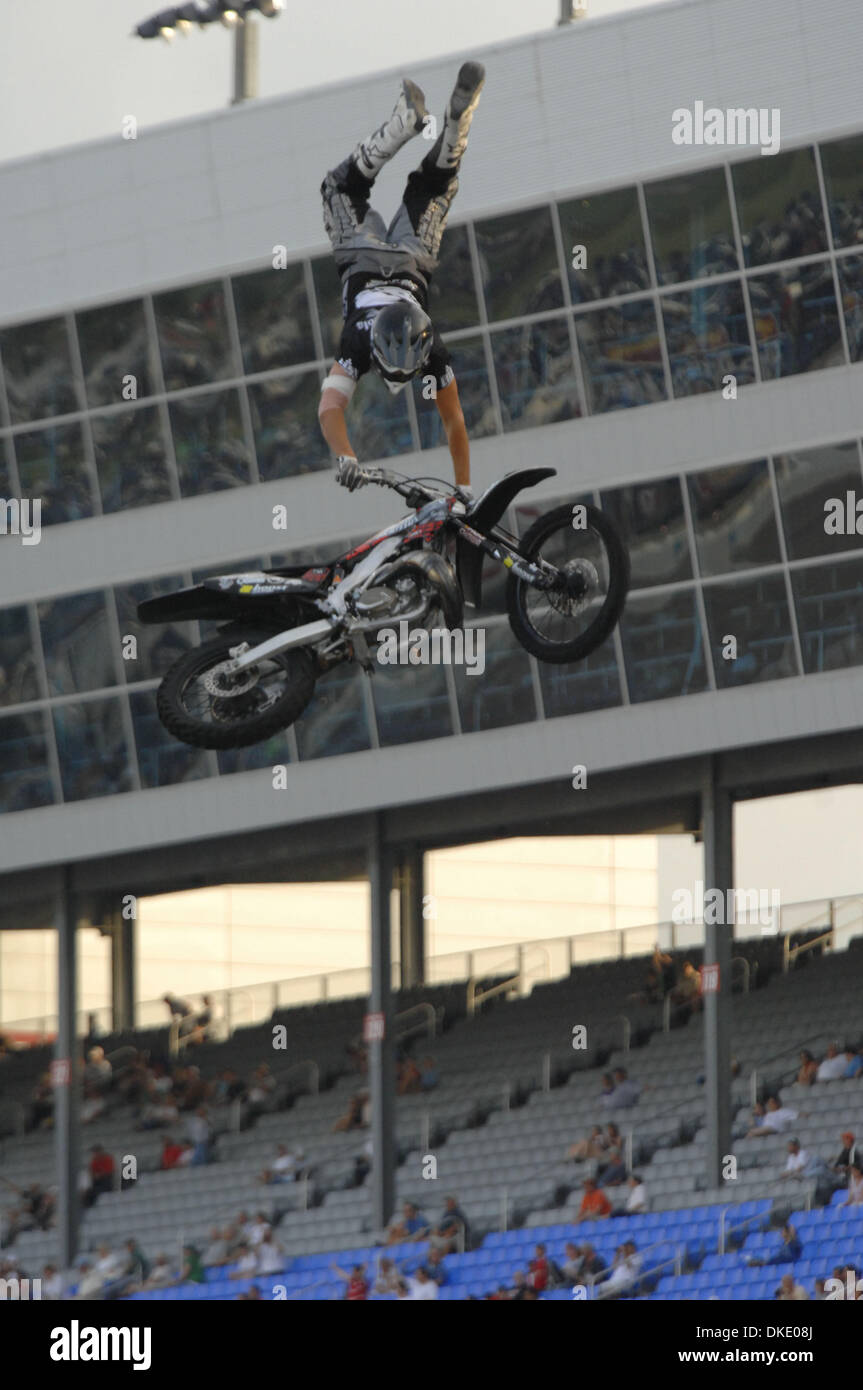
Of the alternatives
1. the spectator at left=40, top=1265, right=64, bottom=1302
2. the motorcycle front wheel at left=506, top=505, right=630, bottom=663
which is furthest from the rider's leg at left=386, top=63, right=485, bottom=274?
the spectator at left=40, top=1265, right=64, bottom=1302

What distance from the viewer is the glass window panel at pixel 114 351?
34375 millimetres

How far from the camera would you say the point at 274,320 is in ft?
110

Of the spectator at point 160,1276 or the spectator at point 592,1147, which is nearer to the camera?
the spectator at point 592,1147

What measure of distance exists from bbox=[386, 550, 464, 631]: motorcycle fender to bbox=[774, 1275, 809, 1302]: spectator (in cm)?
977

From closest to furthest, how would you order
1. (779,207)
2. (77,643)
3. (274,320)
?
(779,207)
(274,320)
(77,643)

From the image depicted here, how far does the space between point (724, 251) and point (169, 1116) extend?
13544 millimetres

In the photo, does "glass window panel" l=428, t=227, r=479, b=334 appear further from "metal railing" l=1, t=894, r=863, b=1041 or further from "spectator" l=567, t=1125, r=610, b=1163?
"spectator" l=567, t=1125, r=610, b=1163

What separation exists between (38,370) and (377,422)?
14.5 ft

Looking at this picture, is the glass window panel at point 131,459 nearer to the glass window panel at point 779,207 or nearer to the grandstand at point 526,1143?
the glass window panel at point 779,207

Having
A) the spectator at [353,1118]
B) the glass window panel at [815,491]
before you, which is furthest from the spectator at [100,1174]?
the glass window panel at [815,491]

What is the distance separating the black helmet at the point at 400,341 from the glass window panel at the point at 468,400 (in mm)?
12299

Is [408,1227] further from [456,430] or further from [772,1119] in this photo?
[456,430]

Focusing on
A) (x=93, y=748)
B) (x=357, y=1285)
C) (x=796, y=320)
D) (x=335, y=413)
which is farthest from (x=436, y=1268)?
(x=335, y=413)
